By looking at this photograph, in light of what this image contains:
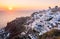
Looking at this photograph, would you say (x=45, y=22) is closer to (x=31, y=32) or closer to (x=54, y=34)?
(x=31, y=32)

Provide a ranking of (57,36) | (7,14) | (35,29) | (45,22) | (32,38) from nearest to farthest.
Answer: (57,36) < (32,38) < (35,29) < (45,22) < (7,14)

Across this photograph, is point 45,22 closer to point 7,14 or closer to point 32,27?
point 32,27

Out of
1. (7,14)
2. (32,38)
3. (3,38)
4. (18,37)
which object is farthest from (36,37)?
(7,14)

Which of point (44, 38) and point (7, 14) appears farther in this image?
point (7, 14)

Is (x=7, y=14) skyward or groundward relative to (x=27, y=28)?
groundward

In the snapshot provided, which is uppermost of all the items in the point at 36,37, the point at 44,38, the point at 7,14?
the point at 44,38

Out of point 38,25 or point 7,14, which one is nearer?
point 38,25

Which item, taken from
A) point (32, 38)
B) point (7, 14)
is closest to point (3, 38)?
point (32, 38)

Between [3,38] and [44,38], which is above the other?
[44,38]

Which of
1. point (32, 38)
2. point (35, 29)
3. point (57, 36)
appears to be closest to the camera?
point (57, 36)
